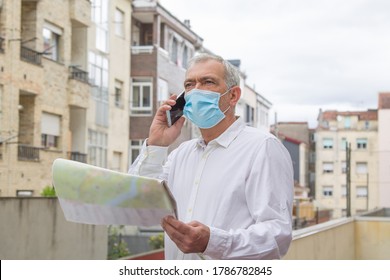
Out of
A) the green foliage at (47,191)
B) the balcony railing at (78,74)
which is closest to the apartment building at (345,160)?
the balcony railing at (78,74)

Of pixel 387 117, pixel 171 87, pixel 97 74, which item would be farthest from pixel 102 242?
pixel 387 117

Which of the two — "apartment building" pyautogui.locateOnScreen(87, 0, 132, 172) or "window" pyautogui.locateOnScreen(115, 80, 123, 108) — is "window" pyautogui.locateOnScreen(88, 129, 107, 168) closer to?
"apartment building" pyautogui.locateOnScreen(87, 0, 132, 172)

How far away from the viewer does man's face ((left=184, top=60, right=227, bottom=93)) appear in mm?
1208

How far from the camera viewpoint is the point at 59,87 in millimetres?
7145

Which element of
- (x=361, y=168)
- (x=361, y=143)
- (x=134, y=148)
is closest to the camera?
(x=134, y=148)

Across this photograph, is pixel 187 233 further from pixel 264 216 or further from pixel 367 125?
pixel 367 125

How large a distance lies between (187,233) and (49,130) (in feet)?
19.5

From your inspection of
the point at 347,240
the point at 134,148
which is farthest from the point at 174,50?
the point at 347,240

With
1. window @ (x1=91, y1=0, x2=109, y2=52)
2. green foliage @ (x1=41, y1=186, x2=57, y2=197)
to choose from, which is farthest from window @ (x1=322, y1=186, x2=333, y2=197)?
green foliage @ (x1=41, y1=186, x2=57, y2=197)

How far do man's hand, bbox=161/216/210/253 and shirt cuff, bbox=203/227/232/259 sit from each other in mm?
14

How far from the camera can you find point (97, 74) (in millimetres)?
7676
